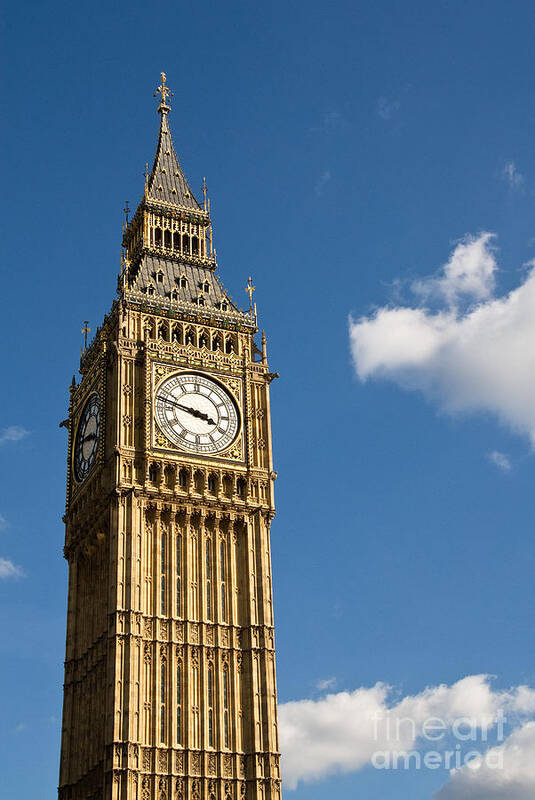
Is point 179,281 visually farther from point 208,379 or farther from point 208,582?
point 208,582

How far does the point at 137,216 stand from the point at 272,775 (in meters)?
36.8

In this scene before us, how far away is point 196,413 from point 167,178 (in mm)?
20530

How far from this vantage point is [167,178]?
281 ft

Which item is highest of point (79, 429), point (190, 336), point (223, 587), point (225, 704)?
point (190, 336)

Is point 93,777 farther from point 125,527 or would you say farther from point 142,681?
point 125,527

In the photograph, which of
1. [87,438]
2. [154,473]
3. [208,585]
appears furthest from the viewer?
[87,438]

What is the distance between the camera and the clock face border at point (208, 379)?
70.3 m

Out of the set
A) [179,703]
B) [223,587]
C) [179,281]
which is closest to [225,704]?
[179,703]

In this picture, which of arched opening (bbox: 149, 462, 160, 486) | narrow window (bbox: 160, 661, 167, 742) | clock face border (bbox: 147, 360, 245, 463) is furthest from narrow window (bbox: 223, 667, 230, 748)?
clock face border (bbox: 147, 360, 245, 463)

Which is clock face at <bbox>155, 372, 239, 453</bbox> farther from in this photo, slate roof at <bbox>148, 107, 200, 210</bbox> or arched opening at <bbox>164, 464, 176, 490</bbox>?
slate roof at <bbox>148, 107, 200, 210</bbox>

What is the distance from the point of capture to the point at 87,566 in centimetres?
7212

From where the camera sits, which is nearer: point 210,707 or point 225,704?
point 210,707

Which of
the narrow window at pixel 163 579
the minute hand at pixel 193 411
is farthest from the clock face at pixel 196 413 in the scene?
the narrow window at pixel 163 579

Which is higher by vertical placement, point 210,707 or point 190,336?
point 190,336
